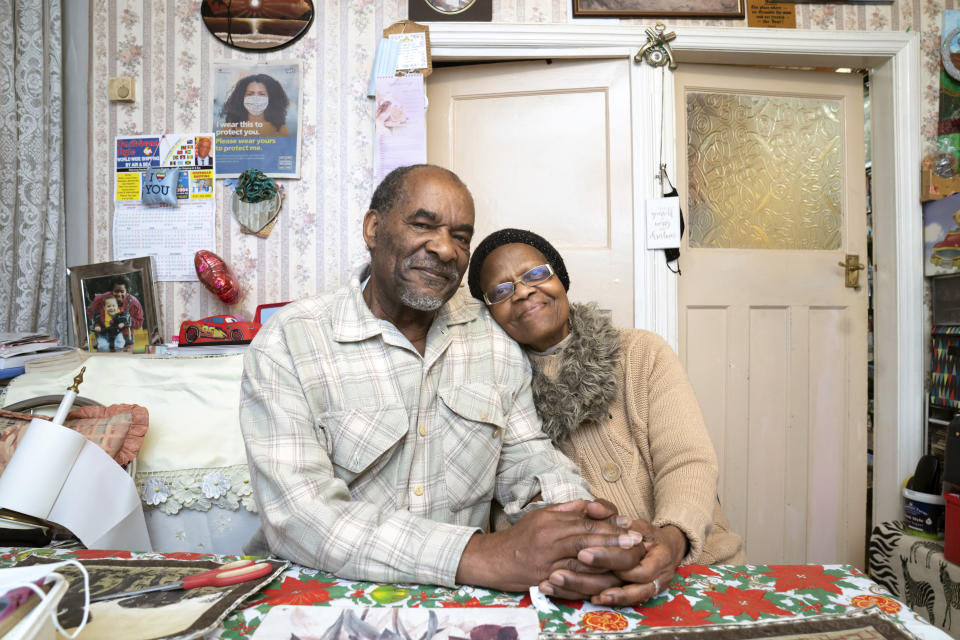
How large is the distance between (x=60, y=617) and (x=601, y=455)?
1.16 metres

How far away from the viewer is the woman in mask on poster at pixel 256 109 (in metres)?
2.51

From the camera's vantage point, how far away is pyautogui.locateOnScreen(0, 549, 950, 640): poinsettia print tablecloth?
72 centimetres

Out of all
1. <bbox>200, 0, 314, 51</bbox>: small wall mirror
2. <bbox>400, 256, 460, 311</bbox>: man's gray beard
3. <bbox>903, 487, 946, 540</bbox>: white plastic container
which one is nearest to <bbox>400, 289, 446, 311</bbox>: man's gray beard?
<bbox>400, 256, 460, 311</bbox>: man's gray beard

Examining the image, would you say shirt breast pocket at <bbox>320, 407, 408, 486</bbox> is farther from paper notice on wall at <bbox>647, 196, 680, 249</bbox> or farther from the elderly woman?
paper notice on wall at <bbox>647, 196, 680, 249</bbox>

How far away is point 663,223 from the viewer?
2.55m

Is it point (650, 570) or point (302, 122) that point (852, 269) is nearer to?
point (650, 570)

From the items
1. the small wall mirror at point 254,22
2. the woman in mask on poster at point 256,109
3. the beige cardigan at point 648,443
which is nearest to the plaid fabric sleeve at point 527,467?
the beige cardigan at point 648,443

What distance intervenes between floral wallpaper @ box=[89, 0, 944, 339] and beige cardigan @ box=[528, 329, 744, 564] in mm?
1338

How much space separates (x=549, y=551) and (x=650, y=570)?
0.15 meters

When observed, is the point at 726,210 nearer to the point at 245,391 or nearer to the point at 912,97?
the point at 912,97

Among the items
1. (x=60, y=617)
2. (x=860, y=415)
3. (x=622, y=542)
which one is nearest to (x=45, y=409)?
(x=60, y=617)

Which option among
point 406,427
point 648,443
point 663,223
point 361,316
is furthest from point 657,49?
point 406,427

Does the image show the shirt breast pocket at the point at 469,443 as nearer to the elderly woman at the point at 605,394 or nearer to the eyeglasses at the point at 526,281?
the elderly woman at the point at 605,394

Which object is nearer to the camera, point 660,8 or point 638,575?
point 638,575
